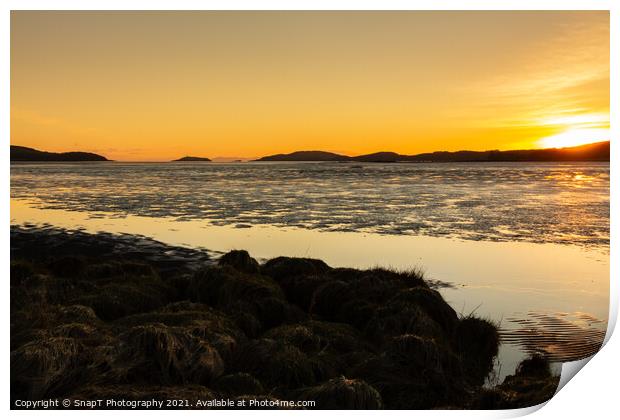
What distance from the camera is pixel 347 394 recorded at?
11.7 feet

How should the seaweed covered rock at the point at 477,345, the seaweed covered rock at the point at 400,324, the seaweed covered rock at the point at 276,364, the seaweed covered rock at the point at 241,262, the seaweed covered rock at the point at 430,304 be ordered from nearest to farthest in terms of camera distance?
the seaweed covered rock at the point at 276,364
the seaweed covered rock at the point at 400,324
the seaweed covered rock at the point at 477,345
the seaweed covered rock at the point at 430,304
the seaweed covered rock at the point at 241,262

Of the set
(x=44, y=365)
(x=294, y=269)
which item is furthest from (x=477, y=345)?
(x=44, y=365)

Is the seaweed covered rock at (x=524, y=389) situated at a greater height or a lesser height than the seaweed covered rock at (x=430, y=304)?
lesser

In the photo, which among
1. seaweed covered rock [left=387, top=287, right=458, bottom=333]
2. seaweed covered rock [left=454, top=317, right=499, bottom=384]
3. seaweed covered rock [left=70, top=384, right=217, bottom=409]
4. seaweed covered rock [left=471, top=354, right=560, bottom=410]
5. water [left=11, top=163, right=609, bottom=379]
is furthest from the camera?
water [left=11, top=163, right=609, bottom=379]

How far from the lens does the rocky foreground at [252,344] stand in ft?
11.7

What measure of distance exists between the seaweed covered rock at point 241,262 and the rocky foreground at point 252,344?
0.23 m

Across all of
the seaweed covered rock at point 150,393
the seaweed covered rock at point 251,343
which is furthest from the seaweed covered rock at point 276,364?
the seaweed covered rock at point 150,393

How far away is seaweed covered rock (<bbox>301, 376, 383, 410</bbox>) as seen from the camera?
3557 millimetres

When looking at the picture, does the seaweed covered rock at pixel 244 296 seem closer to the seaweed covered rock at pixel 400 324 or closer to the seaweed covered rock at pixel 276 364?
the seaweed covered rock at pixel 276 364

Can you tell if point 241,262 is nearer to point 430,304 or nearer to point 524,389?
point 430,304

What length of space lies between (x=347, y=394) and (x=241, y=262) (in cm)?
198

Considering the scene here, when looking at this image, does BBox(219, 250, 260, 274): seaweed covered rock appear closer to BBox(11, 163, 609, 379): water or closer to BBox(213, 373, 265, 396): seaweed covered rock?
BBox(213, 373, 265, 396): seaweed covered rock

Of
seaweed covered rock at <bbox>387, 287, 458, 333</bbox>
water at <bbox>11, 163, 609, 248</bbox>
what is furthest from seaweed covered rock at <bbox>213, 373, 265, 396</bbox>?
water at <bbox>11, 163, 609, 248</bbox>
